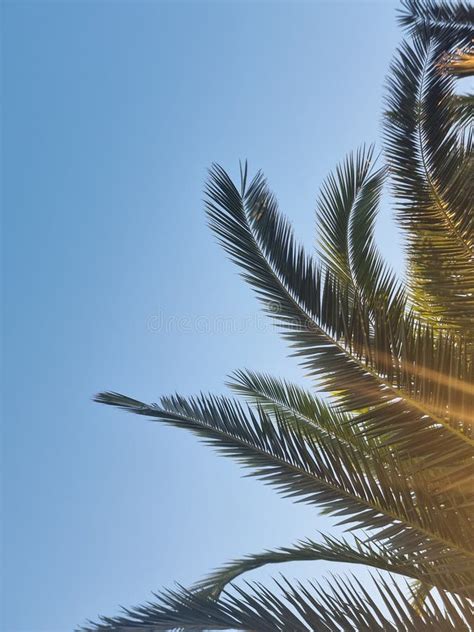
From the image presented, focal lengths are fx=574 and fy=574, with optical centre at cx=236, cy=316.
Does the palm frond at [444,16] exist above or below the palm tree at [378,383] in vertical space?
above

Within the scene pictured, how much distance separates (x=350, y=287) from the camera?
4004 millimetres

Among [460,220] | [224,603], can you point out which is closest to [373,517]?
[224,603]

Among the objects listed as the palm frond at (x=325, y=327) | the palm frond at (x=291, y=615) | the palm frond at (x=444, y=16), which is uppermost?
the palm frond at (x=444, y=16)

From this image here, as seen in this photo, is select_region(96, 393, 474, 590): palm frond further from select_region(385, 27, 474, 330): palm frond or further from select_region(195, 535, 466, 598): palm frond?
select_region(385, 27, 474, 330): palm frond

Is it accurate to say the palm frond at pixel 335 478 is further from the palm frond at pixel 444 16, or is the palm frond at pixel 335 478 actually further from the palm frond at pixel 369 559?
the palm frond at pixel 444 16

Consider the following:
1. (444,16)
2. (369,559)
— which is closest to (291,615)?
(369,559)

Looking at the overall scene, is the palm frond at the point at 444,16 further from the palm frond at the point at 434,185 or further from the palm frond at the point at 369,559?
the palm frond at the point at 369,559

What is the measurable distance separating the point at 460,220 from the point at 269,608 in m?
2.48

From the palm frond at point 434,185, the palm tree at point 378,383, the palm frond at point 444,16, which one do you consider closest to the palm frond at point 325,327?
the palm tree at point 378,383


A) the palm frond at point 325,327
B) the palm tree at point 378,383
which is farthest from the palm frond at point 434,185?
the palm frond at point 325,327

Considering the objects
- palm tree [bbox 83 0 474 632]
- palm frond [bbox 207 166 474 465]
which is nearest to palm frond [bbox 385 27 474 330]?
palm tree [bbox 83 0 474 632]

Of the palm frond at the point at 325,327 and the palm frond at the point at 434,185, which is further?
the palm frond at the point at 434,185

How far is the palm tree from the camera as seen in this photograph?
2695mm

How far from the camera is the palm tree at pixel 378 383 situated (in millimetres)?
2695
